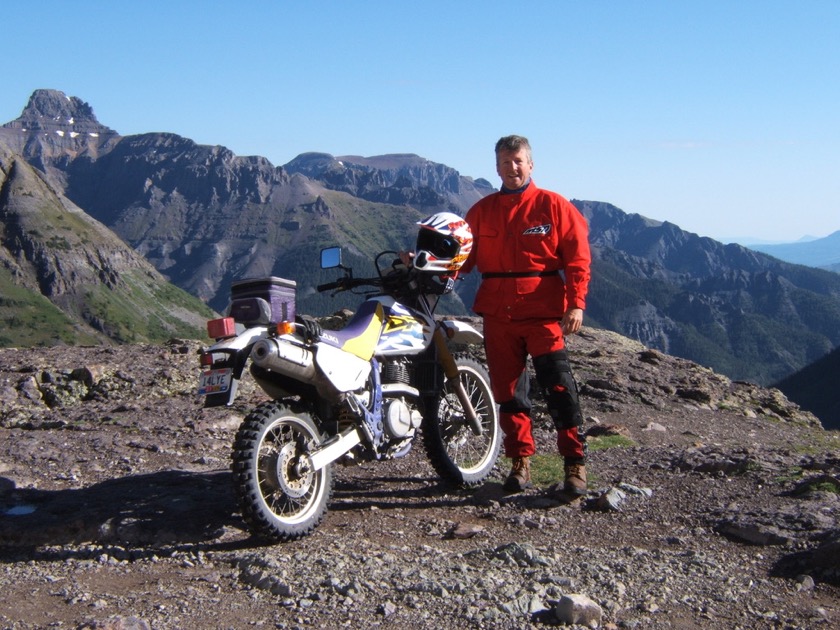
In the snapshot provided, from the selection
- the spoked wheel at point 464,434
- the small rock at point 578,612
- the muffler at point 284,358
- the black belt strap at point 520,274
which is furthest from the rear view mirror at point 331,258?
the small rock at point 578,612

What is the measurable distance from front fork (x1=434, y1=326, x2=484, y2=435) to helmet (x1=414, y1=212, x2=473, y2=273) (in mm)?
614

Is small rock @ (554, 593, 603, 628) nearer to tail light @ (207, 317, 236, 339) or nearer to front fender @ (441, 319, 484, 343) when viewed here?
tail light @ (207, 317, 236, 339)

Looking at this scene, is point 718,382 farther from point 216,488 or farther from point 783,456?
point 216,488

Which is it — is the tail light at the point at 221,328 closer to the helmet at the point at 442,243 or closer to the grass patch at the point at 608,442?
the helmet at the point at 442,243

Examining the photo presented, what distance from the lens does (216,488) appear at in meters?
7.10

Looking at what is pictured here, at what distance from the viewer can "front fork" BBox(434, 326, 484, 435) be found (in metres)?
7.30

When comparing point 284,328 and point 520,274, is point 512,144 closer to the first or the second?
point 520,274

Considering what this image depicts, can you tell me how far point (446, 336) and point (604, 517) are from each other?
204 centimetres

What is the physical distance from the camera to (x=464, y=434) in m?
7.71

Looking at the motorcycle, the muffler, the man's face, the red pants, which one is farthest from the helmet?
the muffler

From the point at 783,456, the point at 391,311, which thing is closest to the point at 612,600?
the point at 391,311

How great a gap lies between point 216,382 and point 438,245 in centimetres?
238

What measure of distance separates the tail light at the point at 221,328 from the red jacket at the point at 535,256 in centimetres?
228

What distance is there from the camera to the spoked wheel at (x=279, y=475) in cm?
543
